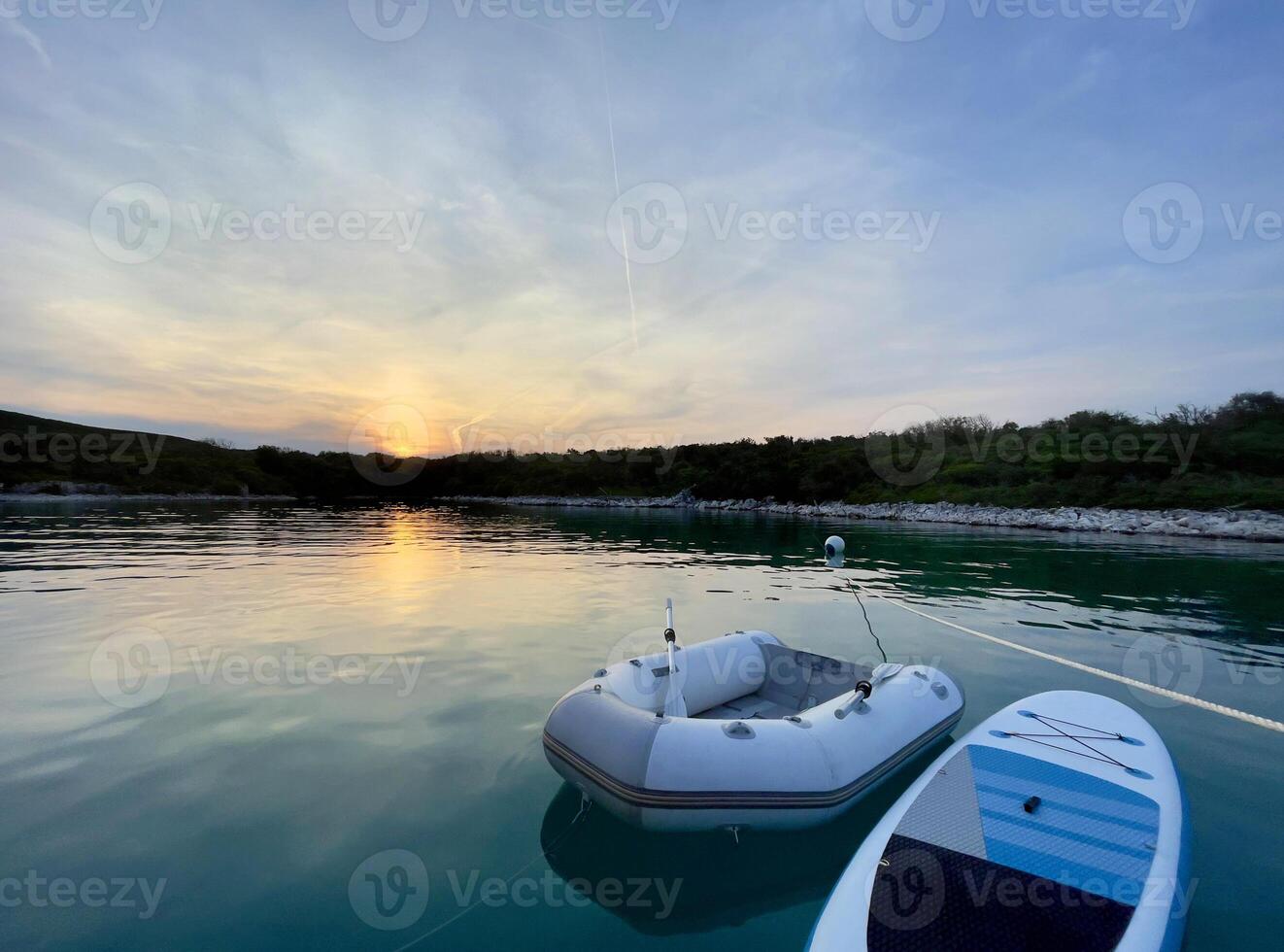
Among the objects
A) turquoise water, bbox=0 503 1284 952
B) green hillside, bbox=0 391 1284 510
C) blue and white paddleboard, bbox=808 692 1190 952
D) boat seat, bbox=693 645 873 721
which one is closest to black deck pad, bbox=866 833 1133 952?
blue and white paddleboard, bbox=808 692 1190 952

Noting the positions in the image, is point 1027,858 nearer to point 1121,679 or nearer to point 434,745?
point 434,745

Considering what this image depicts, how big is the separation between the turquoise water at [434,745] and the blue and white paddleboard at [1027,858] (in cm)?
71

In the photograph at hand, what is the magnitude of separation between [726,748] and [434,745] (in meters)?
3.29

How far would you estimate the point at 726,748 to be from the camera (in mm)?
4223

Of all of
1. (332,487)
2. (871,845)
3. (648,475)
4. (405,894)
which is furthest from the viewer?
(332,487)

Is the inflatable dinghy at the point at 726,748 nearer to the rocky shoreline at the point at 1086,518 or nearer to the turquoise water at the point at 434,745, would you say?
the turquoise water at the point at 434,745

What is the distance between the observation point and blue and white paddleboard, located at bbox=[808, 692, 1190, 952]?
2.89 metres

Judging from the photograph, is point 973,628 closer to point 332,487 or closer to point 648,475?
point 648,475

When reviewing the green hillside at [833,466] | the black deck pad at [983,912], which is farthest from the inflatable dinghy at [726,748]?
the green hillside at [833,466]

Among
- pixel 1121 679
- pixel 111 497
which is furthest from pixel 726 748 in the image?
pixel 111 497

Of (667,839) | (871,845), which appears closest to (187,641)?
(667,839)

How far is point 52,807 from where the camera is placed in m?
4.75

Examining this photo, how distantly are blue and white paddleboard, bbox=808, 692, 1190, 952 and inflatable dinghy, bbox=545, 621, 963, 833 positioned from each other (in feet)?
1.85

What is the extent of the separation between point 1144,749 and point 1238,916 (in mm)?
1048
